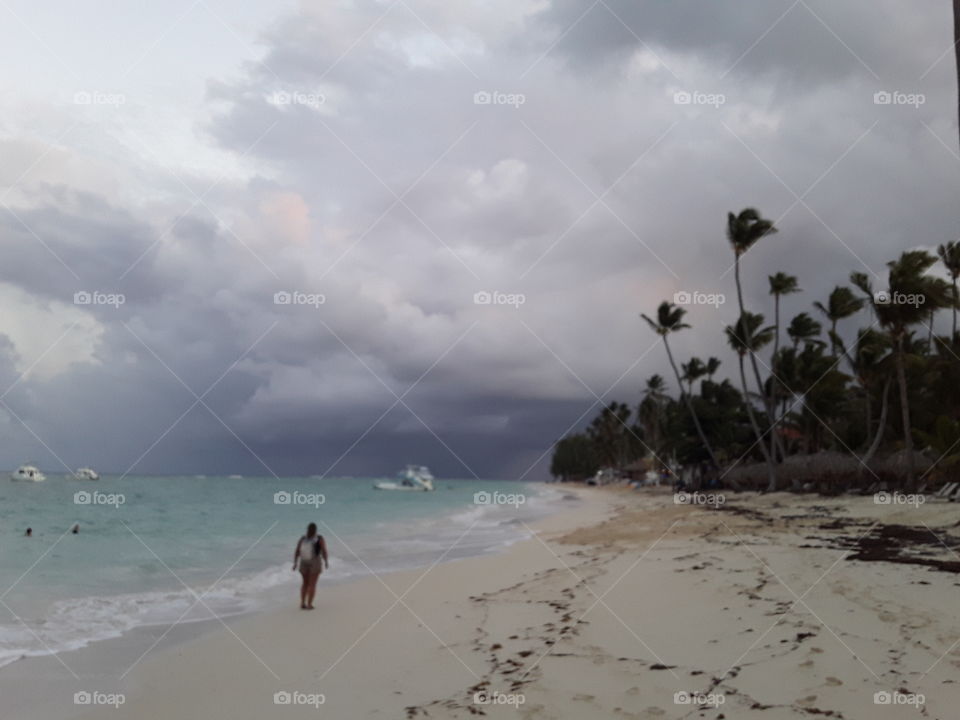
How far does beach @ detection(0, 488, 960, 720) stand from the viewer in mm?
5113

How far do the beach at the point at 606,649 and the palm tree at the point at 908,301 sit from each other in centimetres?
1749

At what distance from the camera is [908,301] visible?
25.9m

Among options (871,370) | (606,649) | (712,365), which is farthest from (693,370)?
(606,649)

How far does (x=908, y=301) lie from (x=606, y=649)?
2593cm

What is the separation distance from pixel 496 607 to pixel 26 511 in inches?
1402

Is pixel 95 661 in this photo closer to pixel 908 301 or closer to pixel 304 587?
pixel 304 587

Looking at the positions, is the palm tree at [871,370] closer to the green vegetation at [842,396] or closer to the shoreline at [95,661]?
the green vegetation at [842,396]

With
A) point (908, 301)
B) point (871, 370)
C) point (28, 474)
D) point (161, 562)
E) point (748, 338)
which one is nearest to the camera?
point (161, 562)

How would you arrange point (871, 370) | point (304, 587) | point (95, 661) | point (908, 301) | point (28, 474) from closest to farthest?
1. point (95, 661)
2. point (304, 587)
3. point (908, 301)
4. point (871, 370)
5. point (28, 474)

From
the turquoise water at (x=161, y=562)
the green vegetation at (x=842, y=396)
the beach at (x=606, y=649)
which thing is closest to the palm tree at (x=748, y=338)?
the green vegetation at (x=842, y=396)

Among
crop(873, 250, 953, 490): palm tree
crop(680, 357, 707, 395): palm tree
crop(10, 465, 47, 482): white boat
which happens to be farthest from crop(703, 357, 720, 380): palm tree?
crop(10, 465, 47, 482): white boat

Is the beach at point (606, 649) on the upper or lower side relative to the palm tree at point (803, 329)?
lower

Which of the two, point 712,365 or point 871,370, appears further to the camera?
point 712,365

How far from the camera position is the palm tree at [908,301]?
26.0 metres
